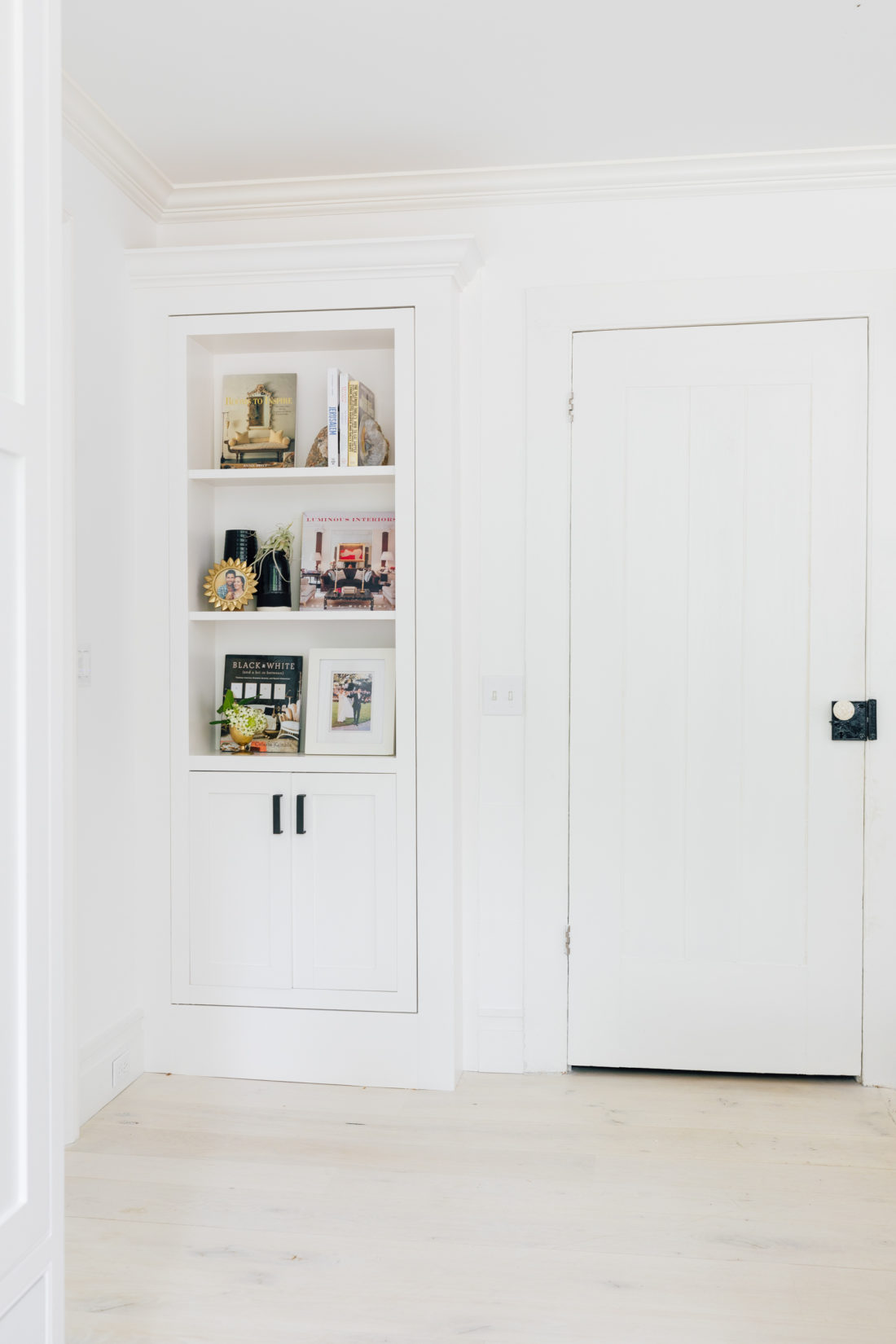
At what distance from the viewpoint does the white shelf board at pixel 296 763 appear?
284 cm

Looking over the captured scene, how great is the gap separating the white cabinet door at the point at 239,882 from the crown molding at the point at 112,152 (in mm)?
1608

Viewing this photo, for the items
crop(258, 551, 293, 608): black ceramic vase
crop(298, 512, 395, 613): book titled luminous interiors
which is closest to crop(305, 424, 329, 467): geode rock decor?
crop(298, 512, 395, 613): book titled luminous interiors

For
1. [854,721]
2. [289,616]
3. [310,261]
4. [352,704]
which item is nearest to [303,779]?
[352,704]

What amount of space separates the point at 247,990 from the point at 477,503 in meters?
1.51

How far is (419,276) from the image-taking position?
2766 mm

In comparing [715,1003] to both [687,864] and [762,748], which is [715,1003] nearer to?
[687,864]

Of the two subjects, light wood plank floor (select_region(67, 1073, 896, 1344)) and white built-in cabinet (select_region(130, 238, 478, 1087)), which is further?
white built-in cabinet (select_region(130, 238, 478, 1087))

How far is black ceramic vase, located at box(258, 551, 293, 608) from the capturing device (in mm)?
2965

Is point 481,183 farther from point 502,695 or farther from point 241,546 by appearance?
point 502,695

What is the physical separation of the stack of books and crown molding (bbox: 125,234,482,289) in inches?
10.6

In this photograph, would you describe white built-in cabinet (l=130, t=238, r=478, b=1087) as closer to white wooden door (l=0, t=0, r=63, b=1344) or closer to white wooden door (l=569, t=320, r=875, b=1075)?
white wooden door (l=569, t=320, r=875, b=1075)

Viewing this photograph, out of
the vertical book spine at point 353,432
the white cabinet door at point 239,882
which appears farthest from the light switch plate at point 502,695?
the vertical book spine at point 353,432

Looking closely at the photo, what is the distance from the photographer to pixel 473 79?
94.7 inches

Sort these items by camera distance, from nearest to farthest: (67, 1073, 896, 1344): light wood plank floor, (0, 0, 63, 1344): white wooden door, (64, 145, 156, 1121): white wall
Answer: (0, 0, 63, 1344): white wooden door
(67, 1073, 896, 1344): light wood plank floor
(64, 145, 156, 1121): white wall
